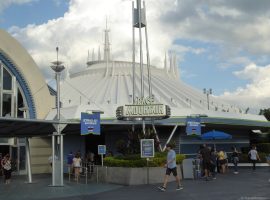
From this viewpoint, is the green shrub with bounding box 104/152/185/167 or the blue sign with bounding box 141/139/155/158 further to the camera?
the green shrub with bounding box 104/152/185/167

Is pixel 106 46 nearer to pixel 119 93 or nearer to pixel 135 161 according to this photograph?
pixel 119 93

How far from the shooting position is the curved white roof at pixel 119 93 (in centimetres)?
2984

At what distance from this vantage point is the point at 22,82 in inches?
1143

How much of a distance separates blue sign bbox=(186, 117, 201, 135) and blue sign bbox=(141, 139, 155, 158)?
6.34 m

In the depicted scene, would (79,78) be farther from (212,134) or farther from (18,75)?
(212,134)

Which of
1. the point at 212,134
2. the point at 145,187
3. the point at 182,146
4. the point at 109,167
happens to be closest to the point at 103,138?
the point at 182,146

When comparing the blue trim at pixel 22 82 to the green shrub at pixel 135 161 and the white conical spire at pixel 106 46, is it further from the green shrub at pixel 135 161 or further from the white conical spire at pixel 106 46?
the white conical spire at pixel 106 46

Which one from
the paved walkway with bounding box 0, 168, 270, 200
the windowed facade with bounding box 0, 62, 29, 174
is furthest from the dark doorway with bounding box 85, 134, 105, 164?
the paved walkway with bounding box 0, 168, 270, 200

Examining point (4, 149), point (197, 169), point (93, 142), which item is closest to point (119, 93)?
point (93, 142)

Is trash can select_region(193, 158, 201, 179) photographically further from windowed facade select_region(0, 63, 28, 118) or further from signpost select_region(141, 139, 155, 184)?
windowed facade select_region(0, 63, 28, 118)

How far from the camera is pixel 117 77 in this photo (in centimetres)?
4325

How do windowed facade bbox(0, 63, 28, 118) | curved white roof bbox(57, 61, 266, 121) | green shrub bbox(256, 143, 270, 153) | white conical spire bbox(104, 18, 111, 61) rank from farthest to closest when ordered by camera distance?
white conical spire bbox(104, 18, 111, 61) < green shrub bbox(256, 143, 270, 153) < curved white roof bbox(57, 61, 266, 121) < windowed facade bbox(0, 63, 28, 118)

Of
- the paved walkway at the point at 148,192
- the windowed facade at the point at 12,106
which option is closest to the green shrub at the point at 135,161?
the paved walkway at the point at 148,192

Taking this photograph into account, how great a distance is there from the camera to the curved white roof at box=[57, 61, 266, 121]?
97.9 ft
